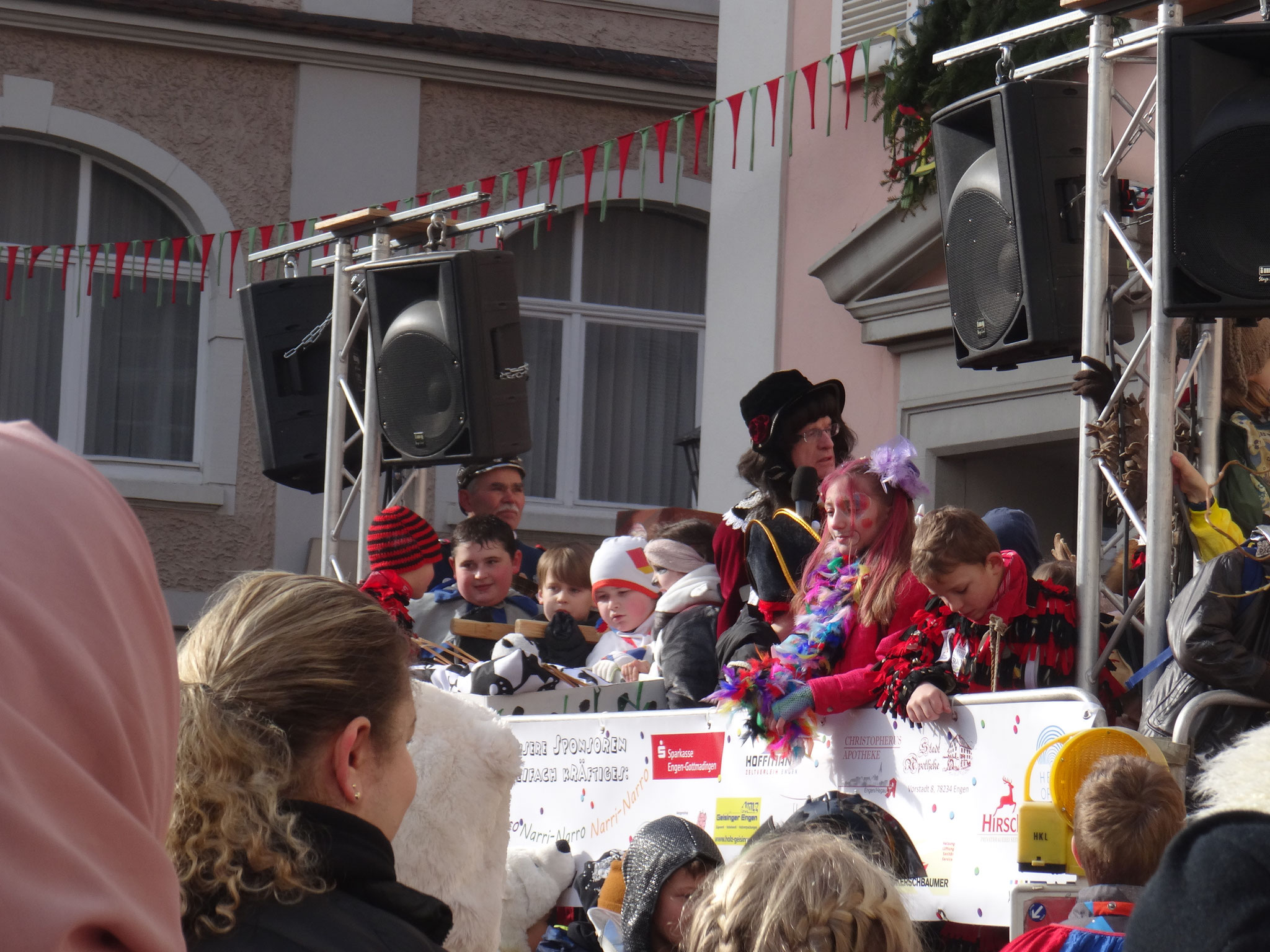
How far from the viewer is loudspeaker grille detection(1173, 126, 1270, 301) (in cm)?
411

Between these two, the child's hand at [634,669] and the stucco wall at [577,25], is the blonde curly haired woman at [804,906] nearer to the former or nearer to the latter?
the child's hand at [634,669]

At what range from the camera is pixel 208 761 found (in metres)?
1.66

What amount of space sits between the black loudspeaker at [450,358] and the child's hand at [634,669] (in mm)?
1345

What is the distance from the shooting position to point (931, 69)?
759 cm

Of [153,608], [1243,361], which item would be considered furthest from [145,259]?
[153,608]

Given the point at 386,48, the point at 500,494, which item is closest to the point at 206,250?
the point at 386,48

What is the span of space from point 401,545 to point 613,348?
270 inches

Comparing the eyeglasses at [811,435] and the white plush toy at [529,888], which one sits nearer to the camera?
the white plush toy at [529,888]

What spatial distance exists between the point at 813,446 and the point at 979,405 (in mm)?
2467

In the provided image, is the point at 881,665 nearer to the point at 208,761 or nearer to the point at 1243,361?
the point at 1243,361

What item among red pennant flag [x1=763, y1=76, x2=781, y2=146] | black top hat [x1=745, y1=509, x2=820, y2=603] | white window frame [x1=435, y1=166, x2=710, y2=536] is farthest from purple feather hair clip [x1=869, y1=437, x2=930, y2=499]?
white window frame [x1=435, y1=166, x2=710, y2=536]

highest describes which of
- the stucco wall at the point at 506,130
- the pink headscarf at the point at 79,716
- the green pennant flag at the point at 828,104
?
A: the stucco wall at the point at 506,130

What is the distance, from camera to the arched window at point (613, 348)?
12.9 meters

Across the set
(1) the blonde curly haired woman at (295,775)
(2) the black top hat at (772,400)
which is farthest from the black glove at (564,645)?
(1) the blonde curly haired woman at (295,775)
